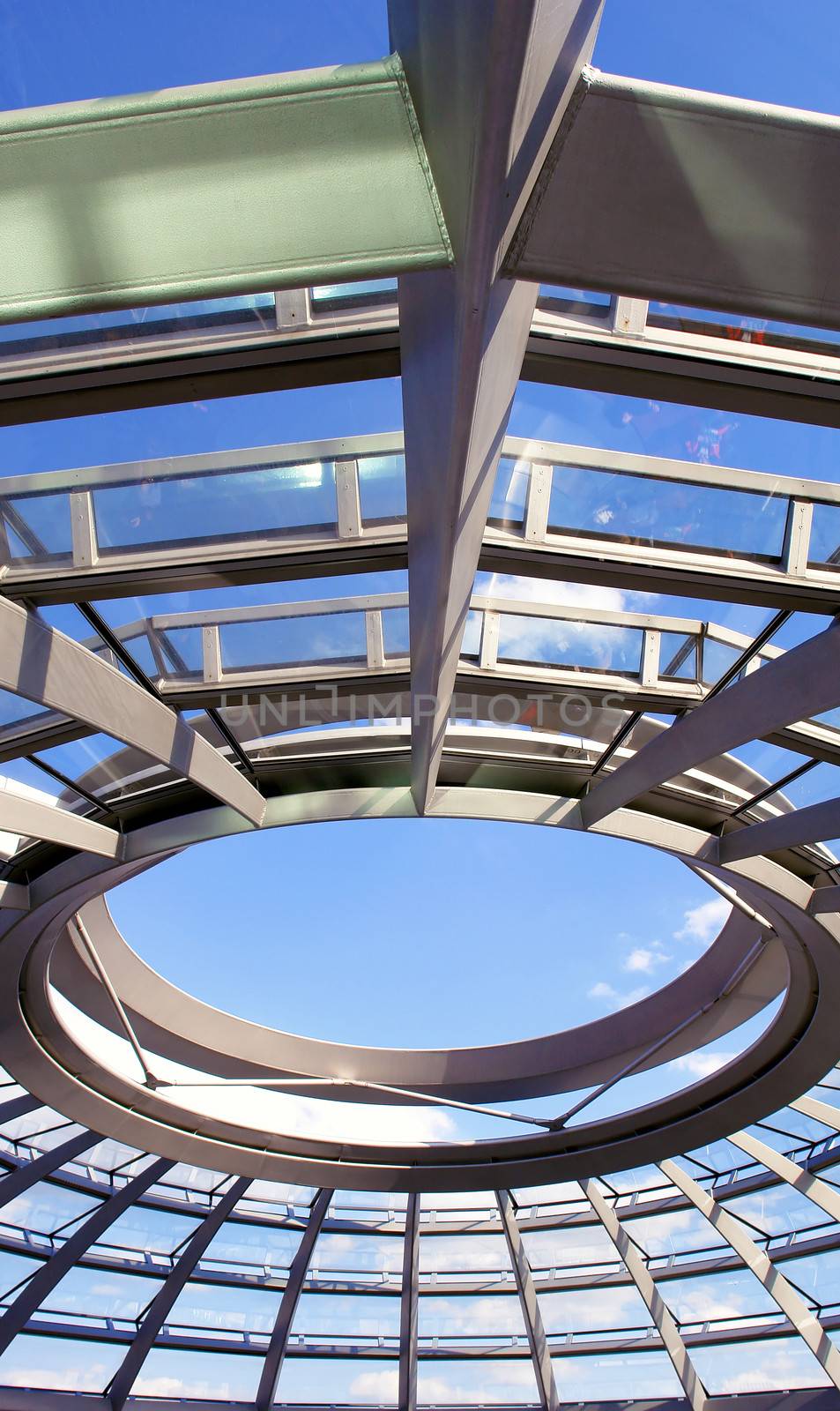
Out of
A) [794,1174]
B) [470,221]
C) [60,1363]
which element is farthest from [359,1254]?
[470,221]

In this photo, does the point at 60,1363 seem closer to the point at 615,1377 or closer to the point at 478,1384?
the point at 478,1384

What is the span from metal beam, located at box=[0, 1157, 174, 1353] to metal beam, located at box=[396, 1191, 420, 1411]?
8944mm

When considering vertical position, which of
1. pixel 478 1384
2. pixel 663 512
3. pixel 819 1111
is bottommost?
pixel 478 1384

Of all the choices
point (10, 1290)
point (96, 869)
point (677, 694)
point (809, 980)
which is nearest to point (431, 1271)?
point (10, 1290)

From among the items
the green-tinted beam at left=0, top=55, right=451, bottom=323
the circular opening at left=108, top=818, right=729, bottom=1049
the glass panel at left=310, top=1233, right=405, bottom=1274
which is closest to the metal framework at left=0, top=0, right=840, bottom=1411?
the green-tinted beam at left=0, top=55, right=451, bottom=323

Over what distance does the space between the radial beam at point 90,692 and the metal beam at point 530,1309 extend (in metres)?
22.3

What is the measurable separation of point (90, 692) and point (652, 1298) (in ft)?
93.1

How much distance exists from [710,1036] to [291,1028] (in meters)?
17.5

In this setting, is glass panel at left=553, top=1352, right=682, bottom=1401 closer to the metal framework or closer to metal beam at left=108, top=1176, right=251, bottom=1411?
the metal framework

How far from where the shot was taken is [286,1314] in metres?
30.8

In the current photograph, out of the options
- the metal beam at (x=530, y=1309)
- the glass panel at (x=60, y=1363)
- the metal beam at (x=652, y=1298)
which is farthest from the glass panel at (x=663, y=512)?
the glass panel at (x=60, y=1363)

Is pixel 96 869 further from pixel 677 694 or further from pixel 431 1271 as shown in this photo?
pixel 431 1271

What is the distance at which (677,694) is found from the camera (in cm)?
1155

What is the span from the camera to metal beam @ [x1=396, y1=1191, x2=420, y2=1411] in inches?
1182
